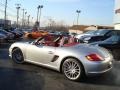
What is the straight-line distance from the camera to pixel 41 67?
373 inches

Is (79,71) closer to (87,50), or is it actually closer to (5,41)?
(87,50)

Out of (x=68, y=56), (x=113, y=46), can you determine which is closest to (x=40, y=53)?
(x=68, y=56)

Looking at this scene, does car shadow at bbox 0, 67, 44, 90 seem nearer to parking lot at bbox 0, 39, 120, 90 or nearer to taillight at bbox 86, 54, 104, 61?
parking lot at bbox 0, 39, 120, 90

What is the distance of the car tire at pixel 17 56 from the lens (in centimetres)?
998

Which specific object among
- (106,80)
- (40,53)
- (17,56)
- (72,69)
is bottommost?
(106,80)

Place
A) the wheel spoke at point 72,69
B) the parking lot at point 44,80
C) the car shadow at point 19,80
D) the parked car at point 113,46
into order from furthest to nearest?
the parked car at point 113,46 < the wheel spoke at point 72,69 < the parking lot at point 44,80 < the car shadow at point 19,80

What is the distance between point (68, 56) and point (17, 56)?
9.36 feet

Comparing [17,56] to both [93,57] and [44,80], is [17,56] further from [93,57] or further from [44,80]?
[93,57]

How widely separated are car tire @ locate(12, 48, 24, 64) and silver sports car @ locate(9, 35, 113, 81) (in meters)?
0.17

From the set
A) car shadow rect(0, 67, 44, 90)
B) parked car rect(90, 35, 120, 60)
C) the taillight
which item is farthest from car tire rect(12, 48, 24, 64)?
parked car rect(90, 35, 120, 60)

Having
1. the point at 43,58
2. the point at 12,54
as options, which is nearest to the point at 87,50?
the point at 43,58

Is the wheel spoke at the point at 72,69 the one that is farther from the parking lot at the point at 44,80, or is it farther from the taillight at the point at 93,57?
the taillight at the point at 93,57

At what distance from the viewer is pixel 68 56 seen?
800 centimetres

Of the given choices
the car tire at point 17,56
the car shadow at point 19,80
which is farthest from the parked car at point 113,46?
the car shadow at point 19,80
